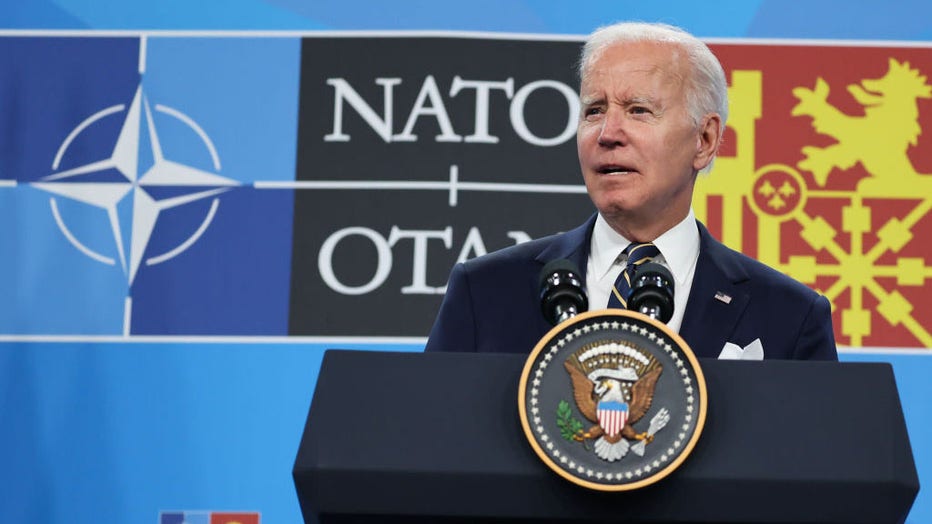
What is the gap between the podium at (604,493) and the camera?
4.02 ft

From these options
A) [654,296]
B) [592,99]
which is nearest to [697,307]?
[592,99]

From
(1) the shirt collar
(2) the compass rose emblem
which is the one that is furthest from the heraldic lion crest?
(2) the compass rose emblem

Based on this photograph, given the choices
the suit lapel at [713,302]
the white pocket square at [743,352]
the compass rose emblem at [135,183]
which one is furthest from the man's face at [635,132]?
the compass rose emblem at [135,183]

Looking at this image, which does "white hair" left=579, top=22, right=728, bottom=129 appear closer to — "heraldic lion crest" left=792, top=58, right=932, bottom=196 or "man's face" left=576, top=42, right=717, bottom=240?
"man's face" left=576, top=42, right=717, bottom=240

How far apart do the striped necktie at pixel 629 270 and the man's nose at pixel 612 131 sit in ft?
0.55

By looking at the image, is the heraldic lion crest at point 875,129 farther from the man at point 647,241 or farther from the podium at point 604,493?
the podium at point 604,493

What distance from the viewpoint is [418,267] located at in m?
2.98

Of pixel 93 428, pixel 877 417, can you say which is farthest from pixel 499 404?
pixel 93 428

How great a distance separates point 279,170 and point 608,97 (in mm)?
1318

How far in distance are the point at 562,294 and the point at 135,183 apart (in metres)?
1.89

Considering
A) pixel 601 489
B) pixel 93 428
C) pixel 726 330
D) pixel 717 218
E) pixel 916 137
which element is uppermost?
pixel 916 137

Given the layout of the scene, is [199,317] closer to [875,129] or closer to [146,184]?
[146,184]

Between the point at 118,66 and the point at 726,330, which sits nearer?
the point at 726,330

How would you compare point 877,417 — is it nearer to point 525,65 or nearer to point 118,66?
point 525,65
